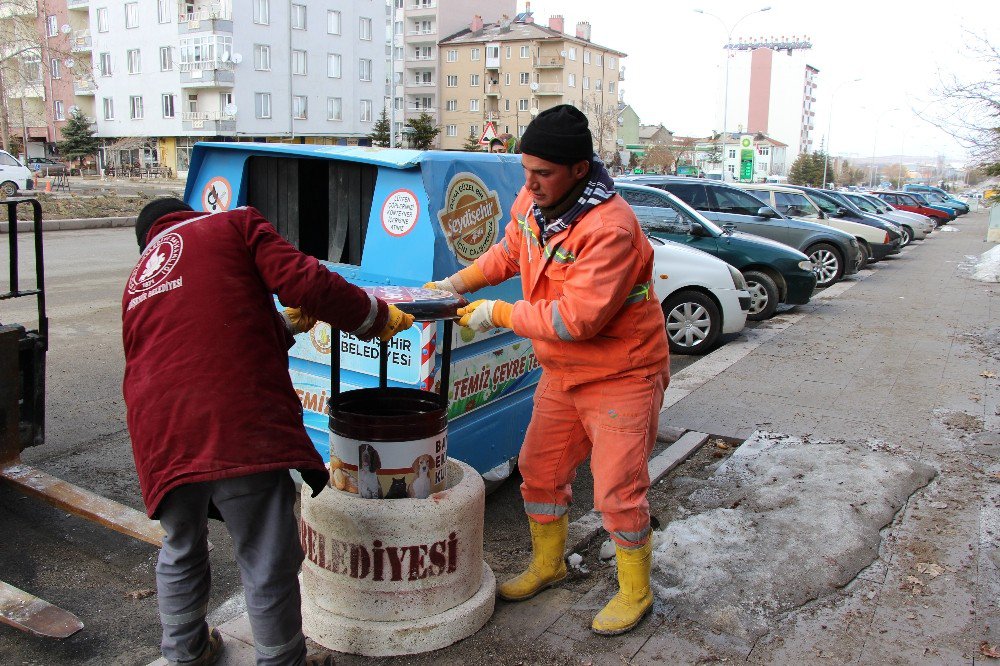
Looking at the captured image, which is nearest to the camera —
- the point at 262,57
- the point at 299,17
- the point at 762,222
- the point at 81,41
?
the point at 762,222

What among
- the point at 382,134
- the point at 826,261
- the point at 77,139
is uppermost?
the point at 382,134

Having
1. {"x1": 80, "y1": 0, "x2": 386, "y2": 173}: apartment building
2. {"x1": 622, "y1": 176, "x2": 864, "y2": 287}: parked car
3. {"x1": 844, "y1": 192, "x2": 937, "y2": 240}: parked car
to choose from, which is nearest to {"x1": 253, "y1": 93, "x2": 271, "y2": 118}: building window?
{"x1": 80, "y1": 0, "x2": 386, "y2": 173}: apartment building

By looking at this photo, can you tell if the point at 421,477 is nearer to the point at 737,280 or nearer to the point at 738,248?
the point at 737,280

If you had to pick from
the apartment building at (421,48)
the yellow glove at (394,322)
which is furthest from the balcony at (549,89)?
the yellow glove at (394,322)

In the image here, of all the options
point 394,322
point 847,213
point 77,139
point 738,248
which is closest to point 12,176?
point 738,248

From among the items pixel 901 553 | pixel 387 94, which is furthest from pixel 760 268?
pixel 387 94

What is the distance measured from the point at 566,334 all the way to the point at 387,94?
69.2m

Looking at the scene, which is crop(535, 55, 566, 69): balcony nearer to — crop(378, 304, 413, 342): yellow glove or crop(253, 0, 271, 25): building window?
crop(253, 0, 271, 25): building window

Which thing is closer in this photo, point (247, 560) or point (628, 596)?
point (247, 560)

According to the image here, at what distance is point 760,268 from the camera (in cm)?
1102

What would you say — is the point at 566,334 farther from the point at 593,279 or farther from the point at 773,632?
the point at 773,632

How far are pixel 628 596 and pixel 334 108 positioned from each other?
59.7 metres

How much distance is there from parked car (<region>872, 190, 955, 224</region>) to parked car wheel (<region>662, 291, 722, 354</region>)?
3430cm

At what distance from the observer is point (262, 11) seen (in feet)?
174
